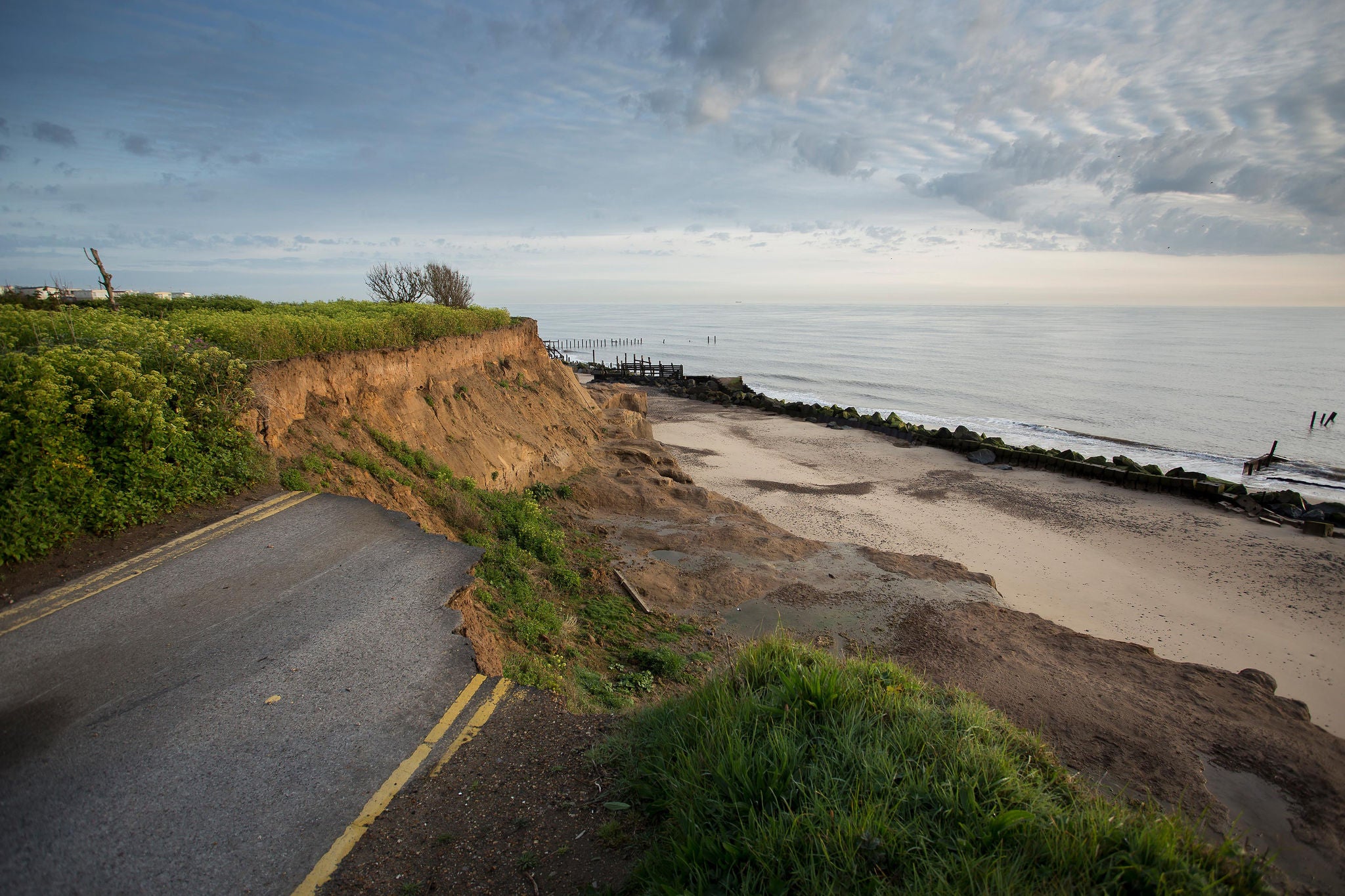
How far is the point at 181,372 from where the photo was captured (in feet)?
28.2

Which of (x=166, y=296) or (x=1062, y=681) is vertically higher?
(x=166, y=296)

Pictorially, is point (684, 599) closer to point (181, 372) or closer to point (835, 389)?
point (181, 372)

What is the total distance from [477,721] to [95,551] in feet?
17.8

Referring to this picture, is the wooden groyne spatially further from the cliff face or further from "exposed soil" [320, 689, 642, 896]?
"exposed soil" [320, 689, 642, 896]

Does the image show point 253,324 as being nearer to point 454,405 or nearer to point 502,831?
point 454,405

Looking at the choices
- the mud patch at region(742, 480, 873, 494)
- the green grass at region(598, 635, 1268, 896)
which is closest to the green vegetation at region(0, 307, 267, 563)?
the green grass at region(598, 635, 1268, 896)

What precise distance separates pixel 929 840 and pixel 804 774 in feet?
2.69

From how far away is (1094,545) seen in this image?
18.1 metres

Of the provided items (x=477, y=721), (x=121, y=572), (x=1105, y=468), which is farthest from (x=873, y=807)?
(x=1105, y=468)

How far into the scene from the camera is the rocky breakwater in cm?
2039

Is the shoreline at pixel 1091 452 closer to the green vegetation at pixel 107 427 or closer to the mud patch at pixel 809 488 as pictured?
the mud patch at pixel 809 488

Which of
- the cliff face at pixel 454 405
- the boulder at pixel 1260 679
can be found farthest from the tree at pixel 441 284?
the boulder at pixel 1260 679

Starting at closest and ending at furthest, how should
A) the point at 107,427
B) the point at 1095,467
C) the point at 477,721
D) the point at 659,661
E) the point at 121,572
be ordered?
the point at 477,721 < the point at 121,572 < the point at 107,427 < the point at 659,661 < the point at 1095,467

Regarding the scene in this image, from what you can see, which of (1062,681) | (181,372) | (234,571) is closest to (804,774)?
(234,571)
